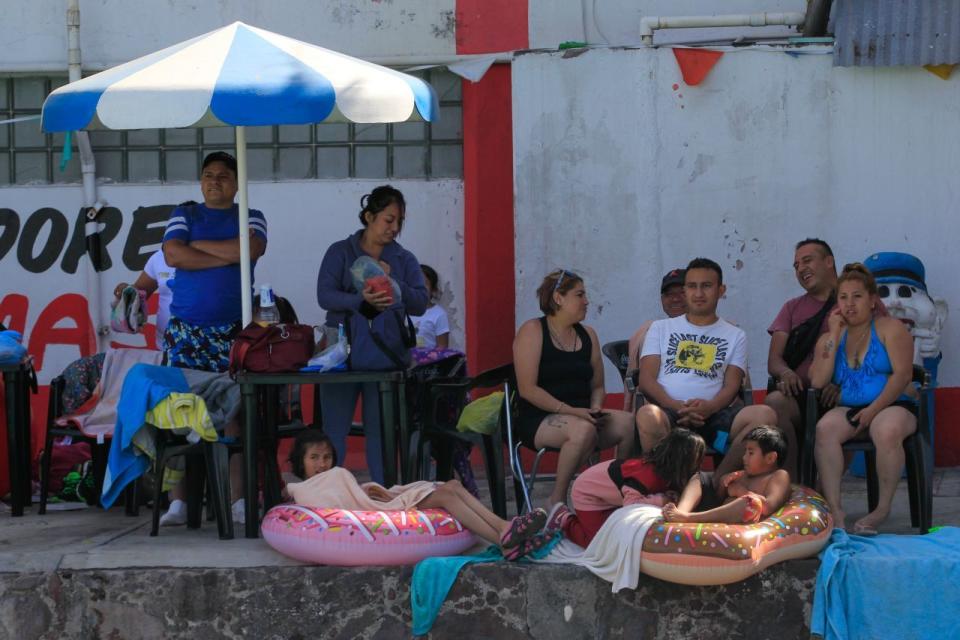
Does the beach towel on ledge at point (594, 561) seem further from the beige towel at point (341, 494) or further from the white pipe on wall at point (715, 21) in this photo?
the white pipe on wall at point (715, 21)

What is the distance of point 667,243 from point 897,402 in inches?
95.0

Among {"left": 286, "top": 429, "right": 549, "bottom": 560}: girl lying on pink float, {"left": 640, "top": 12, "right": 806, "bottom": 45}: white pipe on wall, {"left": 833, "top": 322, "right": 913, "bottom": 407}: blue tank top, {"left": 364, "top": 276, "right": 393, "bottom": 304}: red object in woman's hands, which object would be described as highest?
{"left": 640, "top": 12, "right": 806, "bottom": 45}: white pipe on wall

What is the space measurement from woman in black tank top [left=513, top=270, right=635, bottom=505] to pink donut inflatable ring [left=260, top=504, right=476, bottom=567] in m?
0.77

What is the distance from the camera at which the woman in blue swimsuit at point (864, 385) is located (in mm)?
6168

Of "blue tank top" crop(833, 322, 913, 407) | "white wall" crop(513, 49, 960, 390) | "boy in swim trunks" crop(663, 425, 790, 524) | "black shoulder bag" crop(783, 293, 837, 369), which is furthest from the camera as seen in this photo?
"white wall" crop(513, 49, 960, 390)

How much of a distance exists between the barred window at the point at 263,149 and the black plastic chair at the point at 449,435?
96.1 inches

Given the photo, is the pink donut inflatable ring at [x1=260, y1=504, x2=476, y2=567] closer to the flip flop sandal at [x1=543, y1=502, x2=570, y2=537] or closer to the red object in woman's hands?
the flip flop sandal at [x1=543, y1=502, x2=570, y2=537]

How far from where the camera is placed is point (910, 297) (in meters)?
7.98

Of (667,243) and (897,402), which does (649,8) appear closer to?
(667,243)

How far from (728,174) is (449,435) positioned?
2719 mm

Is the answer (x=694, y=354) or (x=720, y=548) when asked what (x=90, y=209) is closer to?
(x=694, y=354)

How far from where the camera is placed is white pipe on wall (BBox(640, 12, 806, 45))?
8.52 meters

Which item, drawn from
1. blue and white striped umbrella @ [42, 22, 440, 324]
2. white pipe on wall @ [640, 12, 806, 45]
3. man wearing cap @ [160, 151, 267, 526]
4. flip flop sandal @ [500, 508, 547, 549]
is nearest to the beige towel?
flip flop sandal @ [500, 508, 547, 549]

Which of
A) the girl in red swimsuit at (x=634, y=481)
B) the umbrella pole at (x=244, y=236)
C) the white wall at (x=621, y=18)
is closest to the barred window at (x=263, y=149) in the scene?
the white wall at (x=621, y=18)
